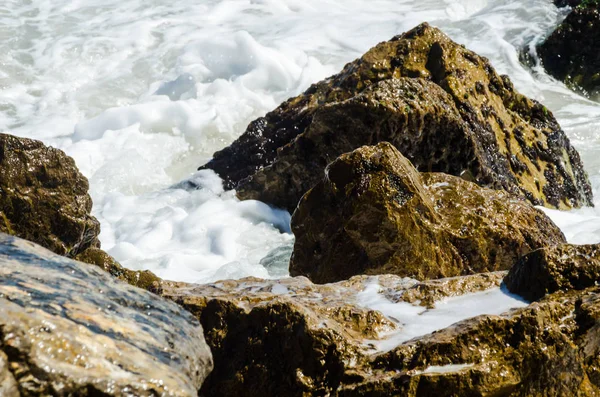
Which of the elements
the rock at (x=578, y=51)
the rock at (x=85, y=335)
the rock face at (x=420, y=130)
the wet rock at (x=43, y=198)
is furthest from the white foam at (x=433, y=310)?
the rock at (x=578, y=51)

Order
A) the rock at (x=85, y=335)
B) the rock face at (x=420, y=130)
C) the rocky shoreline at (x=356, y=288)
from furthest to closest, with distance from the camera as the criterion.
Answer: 1. the rock face at (x=420, y=130)
2. the rocky shoreline at (x=356, y=288)
3. the rock at (x=85, y=335)

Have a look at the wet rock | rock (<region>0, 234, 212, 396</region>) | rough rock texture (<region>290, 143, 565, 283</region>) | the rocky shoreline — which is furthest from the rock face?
rock (<region>0, 234, 212, 396</region>)

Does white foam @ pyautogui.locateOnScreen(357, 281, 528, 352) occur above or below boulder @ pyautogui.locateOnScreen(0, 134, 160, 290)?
above

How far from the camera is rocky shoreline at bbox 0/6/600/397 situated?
241cm

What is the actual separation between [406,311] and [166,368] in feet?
5.02

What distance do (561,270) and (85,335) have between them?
2171mm

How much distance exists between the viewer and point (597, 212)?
881 cm

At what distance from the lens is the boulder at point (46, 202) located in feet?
18.1

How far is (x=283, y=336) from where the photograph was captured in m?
3.25

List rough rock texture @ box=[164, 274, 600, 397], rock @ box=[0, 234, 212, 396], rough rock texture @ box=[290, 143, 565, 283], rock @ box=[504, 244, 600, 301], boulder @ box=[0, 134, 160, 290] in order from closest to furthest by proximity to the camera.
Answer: rock @ box=[0, 234, 212, 396] < rough rock texture @ box=[164, 274, 600, 397] < rock @ box=[504, 244, 600, 301] < rough rock texture @ box=[290, 143, 565, 283] < boulder @ box=[0, 134, 160, 290]

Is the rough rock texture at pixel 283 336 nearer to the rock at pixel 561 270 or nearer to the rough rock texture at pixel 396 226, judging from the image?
the rock at pixel 561 270

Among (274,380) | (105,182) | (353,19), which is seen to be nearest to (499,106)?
(105,182)

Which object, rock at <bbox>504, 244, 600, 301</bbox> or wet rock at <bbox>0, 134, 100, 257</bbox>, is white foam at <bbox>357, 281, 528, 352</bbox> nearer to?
rock at <bbox>504, 244, 600, 301</bbox>

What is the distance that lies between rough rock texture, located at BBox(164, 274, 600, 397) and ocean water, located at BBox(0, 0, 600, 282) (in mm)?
3461
